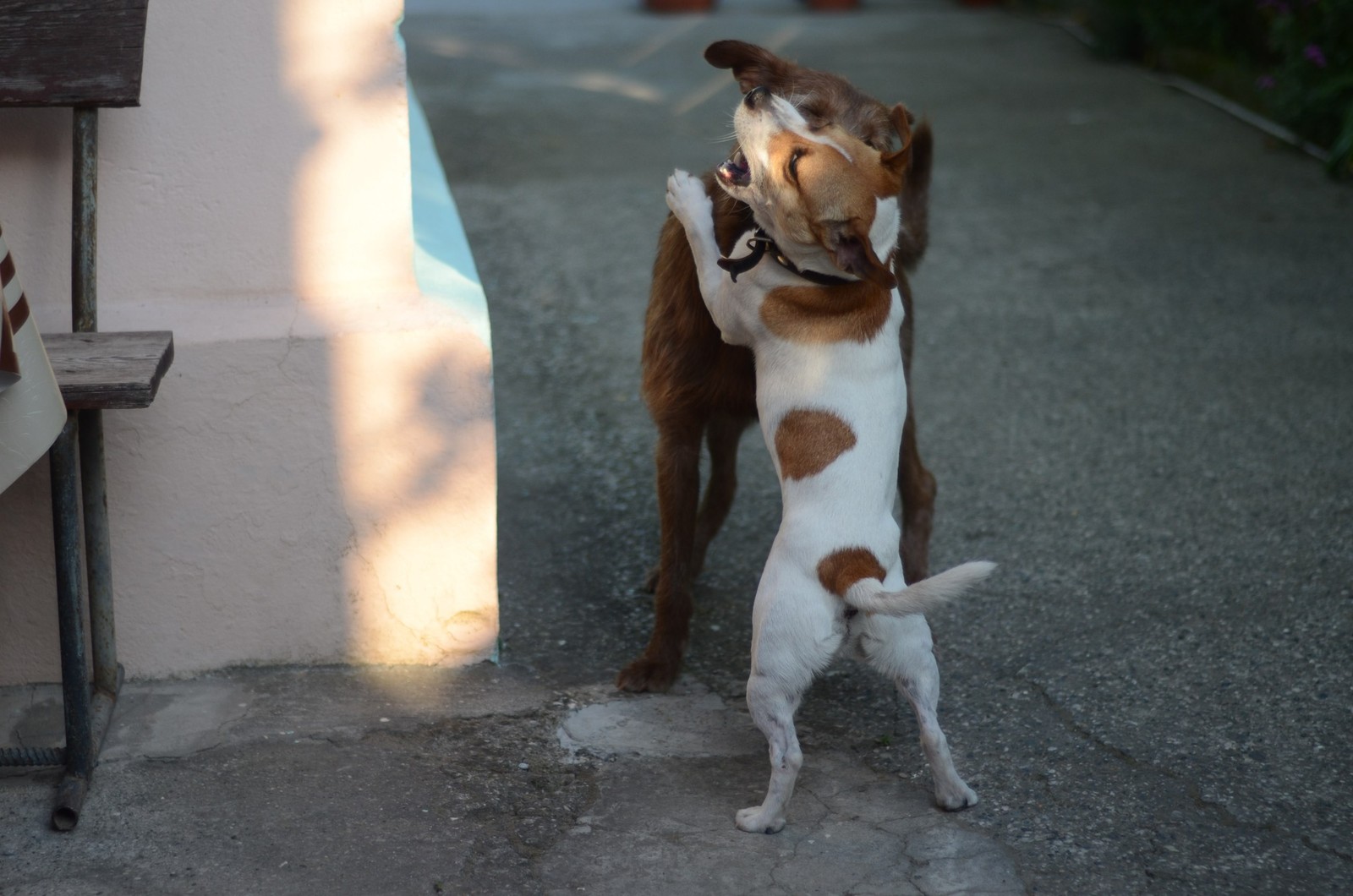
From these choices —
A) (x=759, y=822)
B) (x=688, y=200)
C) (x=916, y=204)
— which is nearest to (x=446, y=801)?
(x=759, y=822)

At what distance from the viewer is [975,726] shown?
10.2 ft

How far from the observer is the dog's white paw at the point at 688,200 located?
2932 millimetres

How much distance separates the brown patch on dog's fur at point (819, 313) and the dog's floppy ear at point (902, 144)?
0.23 m

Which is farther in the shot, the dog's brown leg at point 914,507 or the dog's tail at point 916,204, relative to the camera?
the dog's brown leg at point 914,507

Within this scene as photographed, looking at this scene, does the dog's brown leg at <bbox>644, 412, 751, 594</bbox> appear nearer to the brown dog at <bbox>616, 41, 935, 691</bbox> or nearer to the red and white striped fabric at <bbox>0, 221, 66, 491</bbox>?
the brown dog at <bbox>616, 41, 935, 691</bbox>

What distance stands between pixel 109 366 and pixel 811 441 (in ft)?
4.48

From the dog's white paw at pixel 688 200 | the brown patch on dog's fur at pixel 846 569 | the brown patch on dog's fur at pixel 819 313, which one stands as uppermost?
the dog's white paw at pixel 688 200

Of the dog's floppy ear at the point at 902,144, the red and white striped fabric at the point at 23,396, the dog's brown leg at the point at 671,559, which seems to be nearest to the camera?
the red and white striped fabric at the point at 23,396

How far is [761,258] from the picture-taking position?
273 centimetres

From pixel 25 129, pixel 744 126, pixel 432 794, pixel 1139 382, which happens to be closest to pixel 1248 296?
pixel 1139 382

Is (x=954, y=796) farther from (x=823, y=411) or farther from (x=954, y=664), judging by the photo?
(x=823, y=411)

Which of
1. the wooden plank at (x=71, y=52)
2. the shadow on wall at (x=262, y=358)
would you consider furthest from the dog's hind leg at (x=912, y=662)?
the wooden plank at (x=71, y=52)

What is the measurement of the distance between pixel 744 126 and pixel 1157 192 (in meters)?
5.44

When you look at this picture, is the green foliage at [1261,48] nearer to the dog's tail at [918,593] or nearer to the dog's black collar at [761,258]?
the dog's black collar at [761,258]
